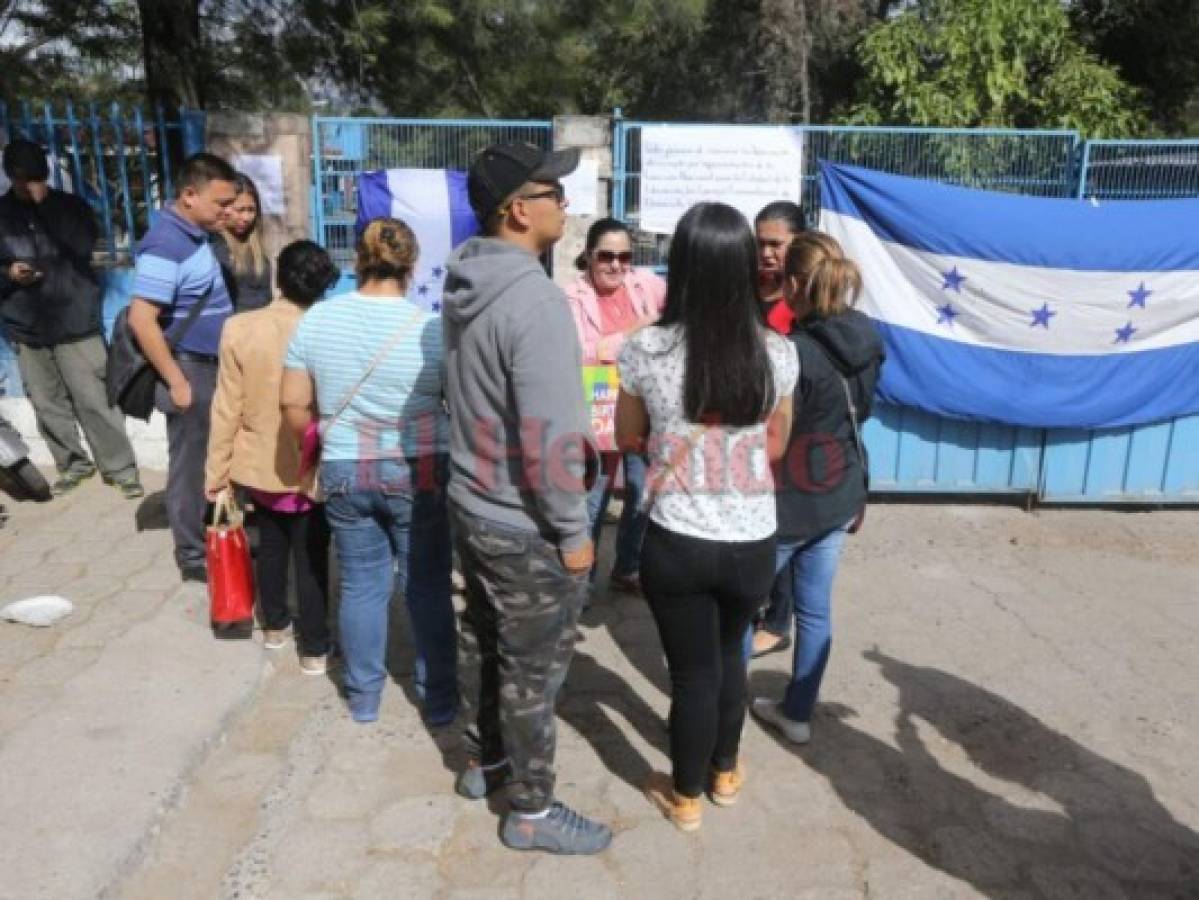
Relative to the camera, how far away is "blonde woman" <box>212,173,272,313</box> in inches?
167

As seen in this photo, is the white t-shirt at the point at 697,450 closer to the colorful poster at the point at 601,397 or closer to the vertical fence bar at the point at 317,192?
the colorful poster at the point at 601,397

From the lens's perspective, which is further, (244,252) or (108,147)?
(108,147)

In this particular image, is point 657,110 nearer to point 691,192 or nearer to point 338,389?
point 691,192

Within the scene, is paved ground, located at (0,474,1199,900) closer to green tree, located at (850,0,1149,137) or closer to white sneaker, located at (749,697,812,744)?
white sneaker, located at (749,697,812,744)

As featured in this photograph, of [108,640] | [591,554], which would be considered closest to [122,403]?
[108,640]

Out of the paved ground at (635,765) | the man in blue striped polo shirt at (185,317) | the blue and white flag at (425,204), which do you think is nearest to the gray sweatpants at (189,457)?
the man in blue striped polo shirt at (185,317)

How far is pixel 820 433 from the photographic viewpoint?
311 cm

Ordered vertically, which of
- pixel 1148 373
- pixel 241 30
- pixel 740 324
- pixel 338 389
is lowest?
Answer: pixel 1148 373

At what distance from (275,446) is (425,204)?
2.60 metres

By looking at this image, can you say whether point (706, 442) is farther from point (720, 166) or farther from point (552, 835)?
point (720, 166)

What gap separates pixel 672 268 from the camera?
2.44 metres

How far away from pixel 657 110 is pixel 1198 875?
20508mm

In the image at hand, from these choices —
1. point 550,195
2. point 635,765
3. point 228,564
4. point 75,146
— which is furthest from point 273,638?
point 75,146

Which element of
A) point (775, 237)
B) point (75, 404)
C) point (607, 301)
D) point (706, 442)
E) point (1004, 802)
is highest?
point (775, 237)
